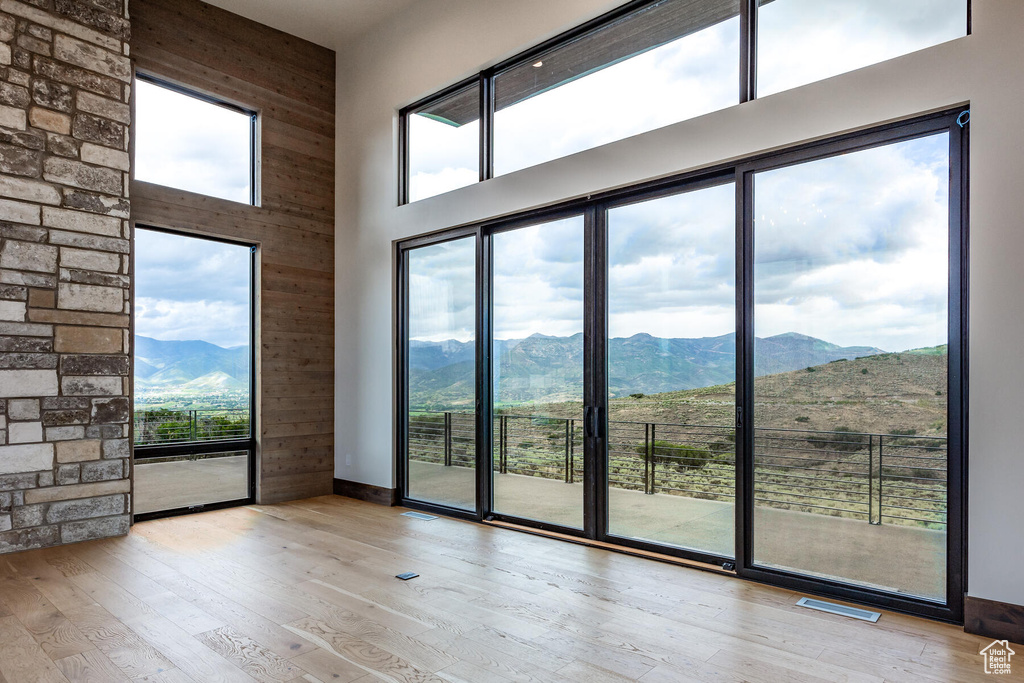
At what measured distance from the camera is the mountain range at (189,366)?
207 inches

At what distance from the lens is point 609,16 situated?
14.4 ft

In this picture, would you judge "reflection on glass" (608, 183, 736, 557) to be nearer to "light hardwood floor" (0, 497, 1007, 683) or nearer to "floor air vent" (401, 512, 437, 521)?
"light hardwood floor" (0, 497, 1007, 683)

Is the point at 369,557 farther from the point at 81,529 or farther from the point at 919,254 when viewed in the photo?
the point at 919,254

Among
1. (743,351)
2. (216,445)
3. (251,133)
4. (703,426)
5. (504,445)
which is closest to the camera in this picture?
(743,351)

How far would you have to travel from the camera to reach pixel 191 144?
555cm

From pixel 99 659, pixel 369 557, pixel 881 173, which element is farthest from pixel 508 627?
pixel 881 173

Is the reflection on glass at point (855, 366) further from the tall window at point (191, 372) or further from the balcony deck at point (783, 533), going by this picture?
the tall window at point (191, 372)

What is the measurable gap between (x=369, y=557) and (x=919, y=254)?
357 cm

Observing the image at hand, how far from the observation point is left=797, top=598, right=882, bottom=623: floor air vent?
308 centimetres

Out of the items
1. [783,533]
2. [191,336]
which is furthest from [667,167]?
[191,336]

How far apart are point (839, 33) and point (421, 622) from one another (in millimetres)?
3721

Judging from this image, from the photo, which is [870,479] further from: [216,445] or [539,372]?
[216,445]

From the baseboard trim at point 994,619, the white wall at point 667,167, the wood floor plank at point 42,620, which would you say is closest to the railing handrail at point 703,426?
the white wall at point 667,167

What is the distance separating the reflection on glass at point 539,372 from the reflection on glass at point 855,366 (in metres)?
1.33
